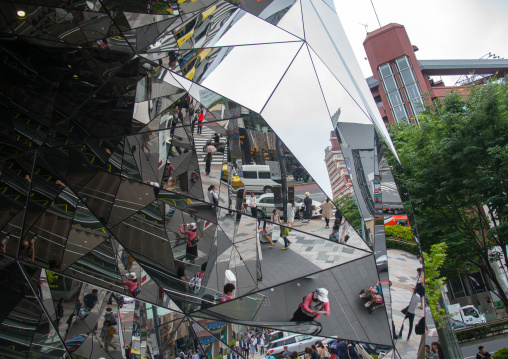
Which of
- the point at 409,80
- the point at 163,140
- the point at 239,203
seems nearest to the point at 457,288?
the point at 409,80

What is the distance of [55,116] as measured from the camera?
21.6 feet

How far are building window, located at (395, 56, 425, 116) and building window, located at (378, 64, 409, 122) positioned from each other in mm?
1003

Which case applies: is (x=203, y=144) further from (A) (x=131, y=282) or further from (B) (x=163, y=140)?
(A) (x=131, y=282)

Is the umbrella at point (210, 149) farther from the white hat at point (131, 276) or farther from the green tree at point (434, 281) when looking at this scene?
the green tree at point (434, 281)

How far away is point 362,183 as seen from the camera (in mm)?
6141

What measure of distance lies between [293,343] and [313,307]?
61 cm

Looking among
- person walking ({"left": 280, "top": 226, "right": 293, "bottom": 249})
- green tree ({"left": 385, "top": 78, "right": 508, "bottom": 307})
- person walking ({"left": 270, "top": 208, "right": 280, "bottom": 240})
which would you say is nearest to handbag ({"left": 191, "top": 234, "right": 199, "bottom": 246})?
person walking ({"left": 270, "top": 208, "right": 280, "bottom": 240})

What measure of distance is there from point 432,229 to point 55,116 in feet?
56.7

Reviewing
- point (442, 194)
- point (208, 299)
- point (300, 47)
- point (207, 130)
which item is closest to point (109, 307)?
point (208, 299)

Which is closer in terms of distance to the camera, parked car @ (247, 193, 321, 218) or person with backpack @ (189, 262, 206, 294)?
parked car @ (247, 193, 321, 218)

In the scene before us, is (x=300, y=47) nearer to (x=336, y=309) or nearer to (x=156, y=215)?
(x=156, y=215)

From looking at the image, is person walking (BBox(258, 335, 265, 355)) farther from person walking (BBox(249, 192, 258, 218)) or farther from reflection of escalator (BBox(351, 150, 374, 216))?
reflection of escalator (BBox(351, 150, 374, 216))

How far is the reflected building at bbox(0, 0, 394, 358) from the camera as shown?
5918 mm

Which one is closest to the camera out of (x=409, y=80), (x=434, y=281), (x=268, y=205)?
(x=268, y=205)
